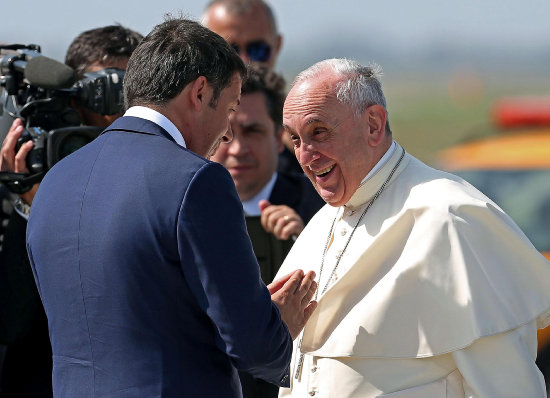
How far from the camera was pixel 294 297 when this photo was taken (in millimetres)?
3260

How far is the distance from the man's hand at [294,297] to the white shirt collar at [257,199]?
1511mm

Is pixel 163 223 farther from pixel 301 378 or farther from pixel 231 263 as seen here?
pixel 301 378

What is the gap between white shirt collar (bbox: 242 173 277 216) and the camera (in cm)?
481

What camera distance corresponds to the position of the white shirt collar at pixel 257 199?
15.8 feet

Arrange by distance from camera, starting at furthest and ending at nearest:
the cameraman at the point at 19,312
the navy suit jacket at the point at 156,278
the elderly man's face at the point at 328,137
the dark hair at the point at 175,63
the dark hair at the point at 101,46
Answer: the dark hair at the point at 101,46 → the cameraman at the point at 19,312 → the elderly man's face at the point at 328,137 → the dark hair at the point at 175,63 → the navy suit jacket at the point at 156,278

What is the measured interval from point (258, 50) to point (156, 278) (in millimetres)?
3114

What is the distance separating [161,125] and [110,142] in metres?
0.15

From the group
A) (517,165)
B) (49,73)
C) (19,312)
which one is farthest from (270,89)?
(517,165)

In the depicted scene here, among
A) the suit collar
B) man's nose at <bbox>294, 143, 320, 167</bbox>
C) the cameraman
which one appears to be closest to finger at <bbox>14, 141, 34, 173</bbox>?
the cameraman

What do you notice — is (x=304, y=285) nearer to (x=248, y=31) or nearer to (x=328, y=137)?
(x=328, y=137)

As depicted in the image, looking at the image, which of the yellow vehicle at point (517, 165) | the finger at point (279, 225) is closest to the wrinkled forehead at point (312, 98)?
the finger at point (279, 225)

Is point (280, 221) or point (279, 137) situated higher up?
point (279, 137)

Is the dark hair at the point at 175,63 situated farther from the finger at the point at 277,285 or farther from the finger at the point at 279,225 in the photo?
the finger at the point at 279,225

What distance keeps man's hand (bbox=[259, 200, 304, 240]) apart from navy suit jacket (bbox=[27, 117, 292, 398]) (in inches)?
53.8
